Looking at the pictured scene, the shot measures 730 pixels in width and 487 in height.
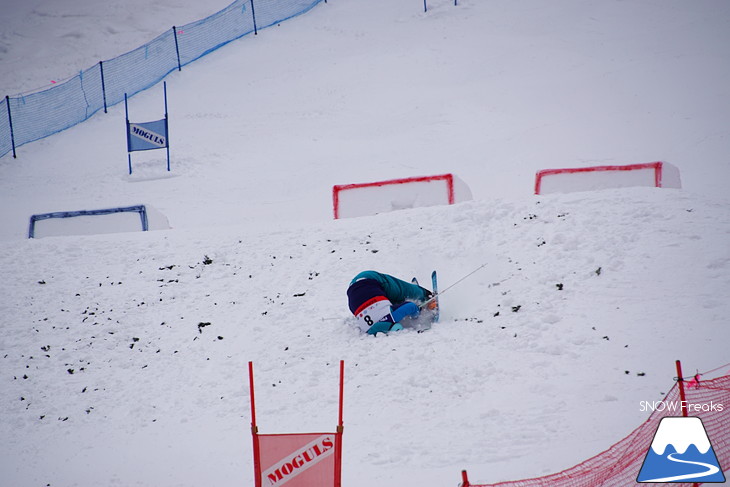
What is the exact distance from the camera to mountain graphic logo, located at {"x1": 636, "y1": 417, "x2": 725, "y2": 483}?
464cm

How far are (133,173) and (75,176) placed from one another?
4.99 ft

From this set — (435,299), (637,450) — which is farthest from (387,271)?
(637,450)

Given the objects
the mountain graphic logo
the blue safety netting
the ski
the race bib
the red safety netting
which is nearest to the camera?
the mountain graphic logo

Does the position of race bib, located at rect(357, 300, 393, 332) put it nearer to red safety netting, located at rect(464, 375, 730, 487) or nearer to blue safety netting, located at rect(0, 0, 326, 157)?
red safety netting, located at rect(464, 375, 730, 487)

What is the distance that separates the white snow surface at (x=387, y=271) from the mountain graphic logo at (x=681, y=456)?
1.37 m

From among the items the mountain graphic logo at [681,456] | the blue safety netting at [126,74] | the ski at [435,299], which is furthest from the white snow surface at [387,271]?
the blue safety netting at [126,74]

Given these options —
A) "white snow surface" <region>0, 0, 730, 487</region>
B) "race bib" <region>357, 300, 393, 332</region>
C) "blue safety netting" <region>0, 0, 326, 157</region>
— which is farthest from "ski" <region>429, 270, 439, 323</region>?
"blue safety netting" <region>0, 0, 326, 157</region>

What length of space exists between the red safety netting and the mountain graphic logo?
51 centimetres

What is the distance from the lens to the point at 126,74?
24.3 metres

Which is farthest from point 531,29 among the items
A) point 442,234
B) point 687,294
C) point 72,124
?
point 687,294

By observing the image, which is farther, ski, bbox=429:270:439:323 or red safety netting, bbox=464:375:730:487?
ski, bbox=429:270:439:323

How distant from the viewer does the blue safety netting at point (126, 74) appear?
22188 mm

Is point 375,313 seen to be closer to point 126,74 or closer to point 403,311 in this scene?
point 403,311

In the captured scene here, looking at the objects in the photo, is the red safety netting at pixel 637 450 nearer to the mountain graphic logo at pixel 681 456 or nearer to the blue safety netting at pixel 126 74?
the mountain graphic logo at pixel 681 456
